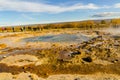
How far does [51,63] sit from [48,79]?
467 centimetres

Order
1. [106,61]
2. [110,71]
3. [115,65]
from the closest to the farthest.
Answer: [110,71] < [115,65] < [106,61]

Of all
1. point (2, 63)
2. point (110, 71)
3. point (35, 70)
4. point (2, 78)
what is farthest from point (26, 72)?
point (110, 71)

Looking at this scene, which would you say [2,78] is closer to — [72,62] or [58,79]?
[58,79]

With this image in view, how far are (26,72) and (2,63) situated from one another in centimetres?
573

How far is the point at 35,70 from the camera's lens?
2077cm

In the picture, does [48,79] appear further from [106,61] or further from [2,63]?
[2,63]

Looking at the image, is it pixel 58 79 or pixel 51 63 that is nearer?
pixel 58 79

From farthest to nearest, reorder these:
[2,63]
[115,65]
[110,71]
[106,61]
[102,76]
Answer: [2,63] < [106,61] < [115,65] < [110,71] < [102,76]

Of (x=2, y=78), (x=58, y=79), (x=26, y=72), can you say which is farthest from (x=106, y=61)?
(x=2, y=78)

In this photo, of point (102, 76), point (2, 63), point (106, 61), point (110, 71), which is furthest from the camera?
point (2, 63)

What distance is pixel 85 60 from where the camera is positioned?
74.3 feet

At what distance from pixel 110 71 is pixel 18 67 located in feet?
31.0

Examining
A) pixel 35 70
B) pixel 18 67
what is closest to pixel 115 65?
pixel 35 70

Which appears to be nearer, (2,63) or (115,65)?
(115,65)
